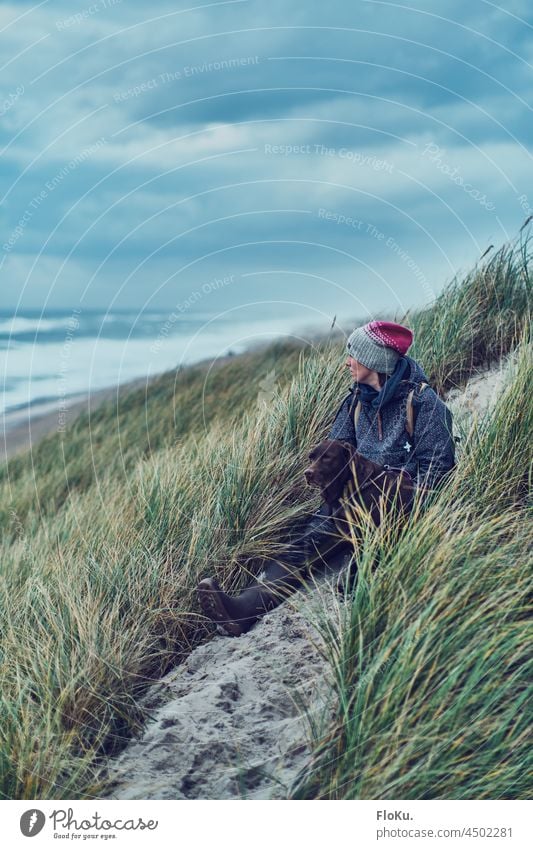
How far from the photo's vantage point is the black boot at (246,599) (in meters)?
4.14

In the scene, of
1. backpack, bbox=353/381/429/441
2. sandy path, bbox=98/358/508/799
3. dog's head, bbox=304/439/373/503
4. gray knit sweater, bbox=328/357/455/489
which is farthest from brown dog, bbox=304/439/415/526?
sandy path, bbox=98/358/508/799

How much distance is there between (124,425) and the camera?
31.6 ft

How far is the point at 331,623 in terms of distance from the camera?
3656 mm

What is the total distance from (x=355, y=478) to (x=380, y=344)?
642mm

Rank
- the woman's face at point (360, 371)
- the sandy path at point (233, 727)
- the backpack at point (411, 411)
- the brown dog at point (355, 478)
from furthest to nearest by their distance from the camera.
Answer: the woman's face at point (360, 371)
the backpack at point (411, 411)
the brown dog at point (355, 478)
the sandy path at point (233, 727)

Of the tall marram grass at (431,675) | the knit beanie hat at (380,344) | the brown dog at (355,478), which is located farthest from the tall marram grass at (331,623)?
the knit beanie hat at (380,344)

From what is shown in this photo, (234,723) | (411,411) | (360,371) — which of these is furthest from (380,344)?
(234,723)

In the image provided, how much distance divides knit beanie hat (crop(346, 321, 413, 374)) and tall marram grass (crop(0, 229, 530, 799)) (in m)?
0.60

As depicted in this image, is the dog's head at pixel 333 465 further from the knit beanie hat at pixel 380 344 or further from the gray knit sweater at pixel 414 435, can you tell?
the knit beanie hat at pixel 380 344

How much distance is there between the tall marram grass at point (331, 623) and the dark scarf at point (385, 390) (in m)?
0.48
